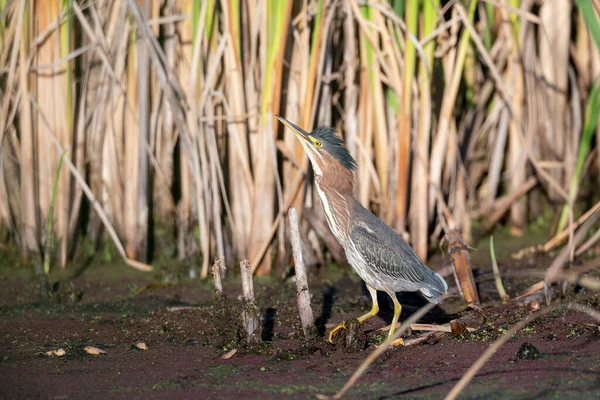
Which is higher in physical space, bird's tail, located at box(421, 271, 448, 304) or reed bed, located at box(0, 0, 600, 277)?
reed bed, located at box(0, 0, 600, 277)

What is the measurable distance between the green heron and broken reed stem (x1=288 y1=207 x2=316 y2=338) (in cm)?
17

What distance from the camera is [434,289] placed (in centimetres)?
518

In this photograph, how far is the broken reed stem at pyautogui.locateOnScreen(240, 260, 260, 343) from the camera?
15.5 feet

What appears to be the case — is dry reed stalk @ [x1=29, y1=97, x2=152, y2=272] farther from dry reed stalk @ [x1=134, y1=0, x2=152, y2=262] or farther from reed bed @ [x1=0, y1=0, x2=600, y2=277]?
dry reed stalk @ [x1=134, y1=0, x2=152, y2=262]

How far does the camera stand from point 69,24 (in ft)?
20.7

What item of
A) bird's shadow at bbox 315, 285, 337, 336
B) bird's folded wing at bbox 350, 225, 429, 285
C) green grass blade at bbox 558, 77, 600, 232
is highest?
green grass blade at bbox 558, 77, 600, 232

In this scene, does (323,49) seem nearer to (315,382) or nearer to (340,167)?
(340,167)

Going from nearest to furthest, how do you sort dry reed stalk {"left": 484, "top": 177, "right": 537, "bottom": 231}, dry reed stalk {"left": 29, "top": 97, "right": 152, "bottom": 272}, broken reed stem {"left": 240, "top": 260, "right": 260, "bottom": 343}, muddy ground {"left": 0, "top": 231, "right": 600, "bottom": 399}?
muddy ground {"left": 0, "top": 231, "right": 600, "bottom": 399}, broken reed stem {"left": 240, "top": 260, "right": 260, "bottom": 343}, dry reed stalk {"left": 29, "top": 97, "right": 152, "bottom": 272}, dry reed stalk {"left": 484, "top": 177, "right": 537, "bottom": 231}

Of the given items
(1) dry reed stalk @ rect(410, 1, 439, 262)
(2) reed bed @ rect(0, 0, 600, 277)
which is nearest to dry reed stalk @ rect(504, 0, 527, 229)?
(2) reed bed @ rect(0, 0, 600, 277)

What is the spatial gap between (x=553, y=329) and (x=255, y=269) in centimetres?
253

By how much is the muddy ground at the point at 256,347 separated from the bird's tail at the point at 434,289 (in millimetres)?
255

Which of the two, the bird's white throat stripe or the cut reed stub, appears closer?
the bird's white throat stripe

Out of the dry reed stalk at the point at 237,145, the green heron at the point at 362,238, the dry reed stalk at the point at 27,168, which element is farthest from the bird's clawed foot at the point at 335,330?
the dry reed stalk at the point at 27,168

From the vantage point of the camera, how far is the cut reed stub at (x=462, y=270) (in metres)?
5.71
